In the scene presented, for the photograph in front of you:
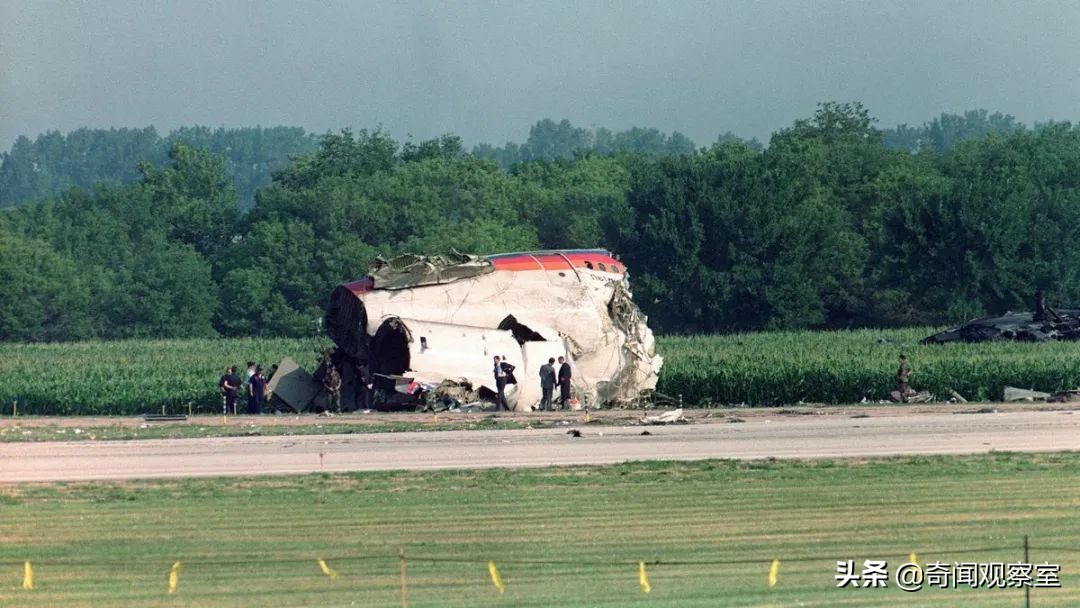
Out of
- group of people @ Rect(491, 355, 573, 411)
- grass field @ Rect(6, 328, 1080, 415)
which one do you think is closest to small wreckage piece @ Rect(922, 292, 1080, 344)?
grass field @ Rect(6, 328, 1080, 415)

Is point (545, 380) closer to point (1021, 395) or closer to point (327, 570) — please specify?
point (1021, 395)

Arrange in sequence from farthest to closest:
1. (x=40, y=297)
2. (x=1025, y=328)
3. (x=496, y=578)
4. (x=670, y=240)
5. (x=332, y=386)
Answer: (x=40, y=297), (x=670, y=240), (x=1025, y=328), (x=332, y=386), (x=496, y=578)

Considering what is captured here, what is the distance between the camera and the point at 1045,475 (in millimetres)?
29734

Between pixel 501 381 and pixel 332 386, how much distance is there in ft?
20.2

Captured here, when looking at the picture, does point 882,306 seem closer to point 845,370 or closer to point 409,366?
point 845,370

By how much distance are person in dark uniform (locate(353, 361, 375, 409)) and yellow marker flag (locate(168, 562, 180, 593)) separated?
29.2m

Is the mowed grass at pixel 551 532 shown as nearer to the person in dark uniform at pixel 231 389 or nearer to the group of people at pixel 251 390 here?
the group of people at pixel 251 390

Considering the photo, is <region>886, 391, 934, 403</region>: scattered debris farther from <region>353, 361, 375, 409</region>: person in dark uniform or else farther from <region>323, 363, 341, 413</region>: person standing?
<region>323, 363, 341, 413</region>: person standing

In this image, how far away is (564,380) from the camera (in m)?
49.2

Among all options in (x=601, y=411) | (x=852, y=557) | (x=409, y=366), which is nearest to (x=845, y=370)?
(x=601, y=411)

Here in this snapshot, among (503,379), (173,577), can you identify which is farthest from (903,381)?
(173,577)

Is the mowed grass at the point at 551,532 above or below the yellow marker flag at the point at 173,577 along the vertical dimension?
below

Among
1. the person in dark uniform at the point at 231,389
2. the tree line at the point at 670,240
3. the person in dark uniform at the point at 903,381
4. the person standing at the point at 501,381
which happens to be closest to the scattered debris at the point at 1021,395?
the person in dark uniform at the point at 903,381

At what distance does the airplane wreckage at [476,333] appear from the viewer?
160ft
